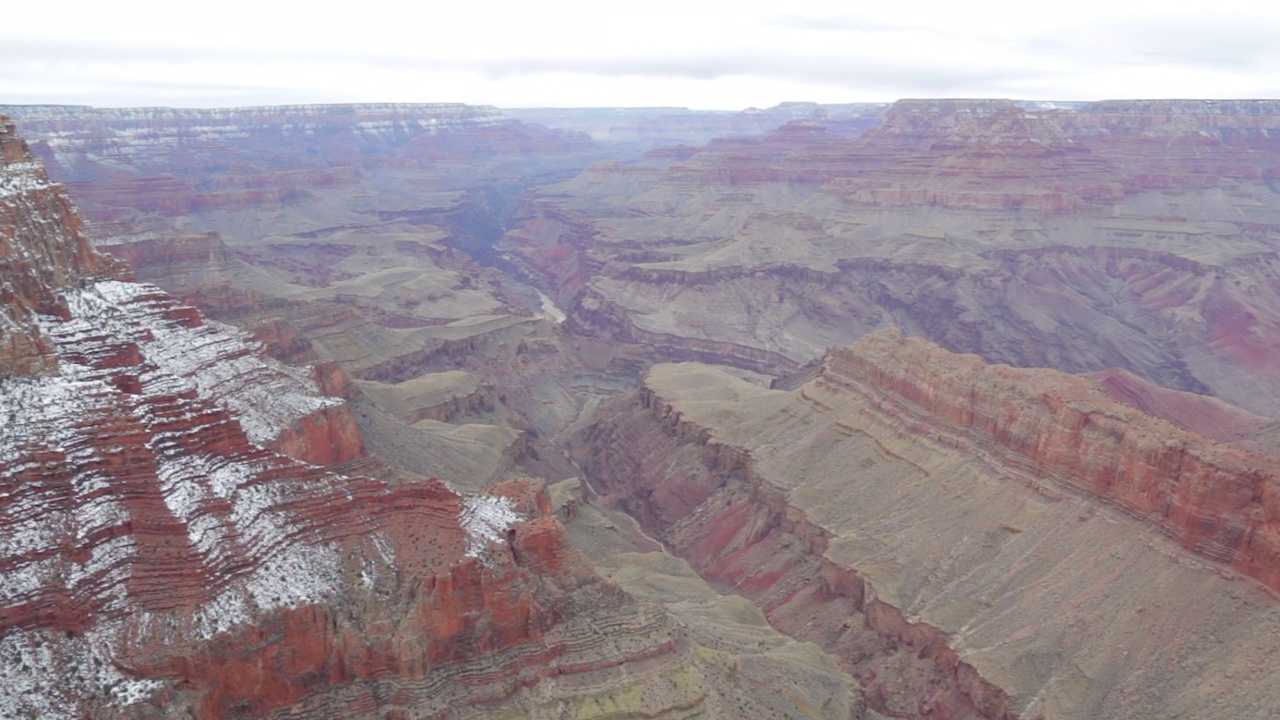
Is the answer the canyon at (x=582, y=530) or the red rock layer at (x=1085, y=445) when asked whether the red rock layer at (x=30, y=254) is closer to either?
the canyon at (x=582, y=530)

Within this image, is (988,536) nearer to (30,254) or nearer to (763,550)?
(763,550)

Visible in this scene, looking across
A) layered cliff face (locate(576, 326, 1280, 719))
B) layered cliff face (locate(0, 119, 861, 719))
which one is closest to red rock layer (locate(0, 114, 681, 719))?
layered cliff face (locate(0, 119, 861, 719))

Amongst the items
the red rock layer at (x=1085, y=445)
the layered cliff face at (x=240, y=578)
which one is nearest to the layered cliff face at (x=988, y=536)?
the red rock layer at (x=1085, y=445)

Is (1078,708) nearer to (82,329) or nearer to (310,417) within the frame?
(310,417)

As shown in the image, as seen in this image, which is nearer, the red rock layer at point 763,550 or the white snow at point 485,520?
the white snow at point 485,520

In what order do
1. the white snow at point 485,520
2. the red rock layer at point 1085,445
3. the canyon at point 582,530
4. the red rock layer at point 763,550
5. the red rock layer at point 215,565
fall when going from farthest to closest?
the red rock layer at point 763,550
the red rock layer at point 1085,445
the white snow at point 485,520
the canyon at point 582,530
the red rock layer at point 215,565

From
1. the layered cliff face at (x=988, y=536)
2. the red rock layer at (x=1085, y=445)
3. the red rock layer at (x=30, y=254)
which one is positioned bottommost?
the layered cliff face at (x=988, y=536)

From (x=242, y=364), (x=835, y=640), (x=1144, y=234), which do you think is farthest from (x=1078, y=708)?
(x=1144, y=234)

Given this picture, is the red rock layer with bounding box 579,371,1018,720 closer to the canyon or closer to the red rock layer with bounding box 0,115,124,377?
the canyon
